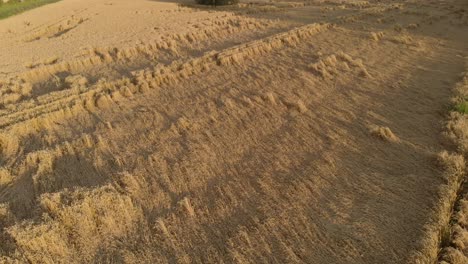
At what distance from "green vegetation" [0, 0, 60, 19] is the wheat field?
420 inches

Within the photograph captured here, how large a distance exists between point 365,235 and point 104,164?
15.4 feet

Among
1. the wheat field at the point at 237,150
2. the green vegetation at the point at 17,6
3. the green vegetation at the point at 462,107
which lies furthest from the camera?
the green vegetation at the point at 17,6

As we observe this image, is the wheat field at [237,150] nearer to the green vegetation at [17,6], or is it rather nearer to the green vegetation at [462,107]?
the green vegetation at [462,107]

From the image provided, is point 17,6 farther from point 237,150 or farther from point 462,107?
point 462,107

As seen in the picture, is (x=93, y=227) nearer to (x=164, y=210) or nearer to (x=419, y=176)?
(x=164, y=210)

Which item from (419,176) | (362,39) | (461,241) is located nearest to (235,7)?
(362,39)

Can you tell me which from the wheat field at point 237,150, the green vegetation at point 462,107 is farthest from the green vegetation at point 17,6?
the green vegetation at point 462,107

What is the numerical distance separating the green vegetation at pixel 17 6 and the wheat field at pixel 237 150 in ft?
35.0

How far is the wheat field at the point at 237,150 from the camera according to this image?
185 inches

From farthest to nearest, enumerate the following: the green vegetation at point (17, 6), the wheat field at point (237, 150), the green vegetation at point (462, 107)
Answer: the green vegetation at point (17, 6)
the green vegetation at point (462, 107)
the wheat field at point (237, 150)

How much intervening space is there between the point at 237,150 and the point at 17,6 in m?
24.8

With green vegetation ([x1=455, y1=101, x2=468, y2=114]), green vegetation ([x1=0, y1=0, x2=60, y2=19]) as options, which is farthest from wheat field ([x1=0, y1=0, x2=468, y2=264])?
green vegetation ([x1=0, y1=0, x2=60, y2=19])

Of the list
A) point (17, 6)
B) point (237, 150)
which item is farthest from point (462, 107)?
point (17, 6)

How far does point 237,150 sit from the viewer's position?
6.70 metres
